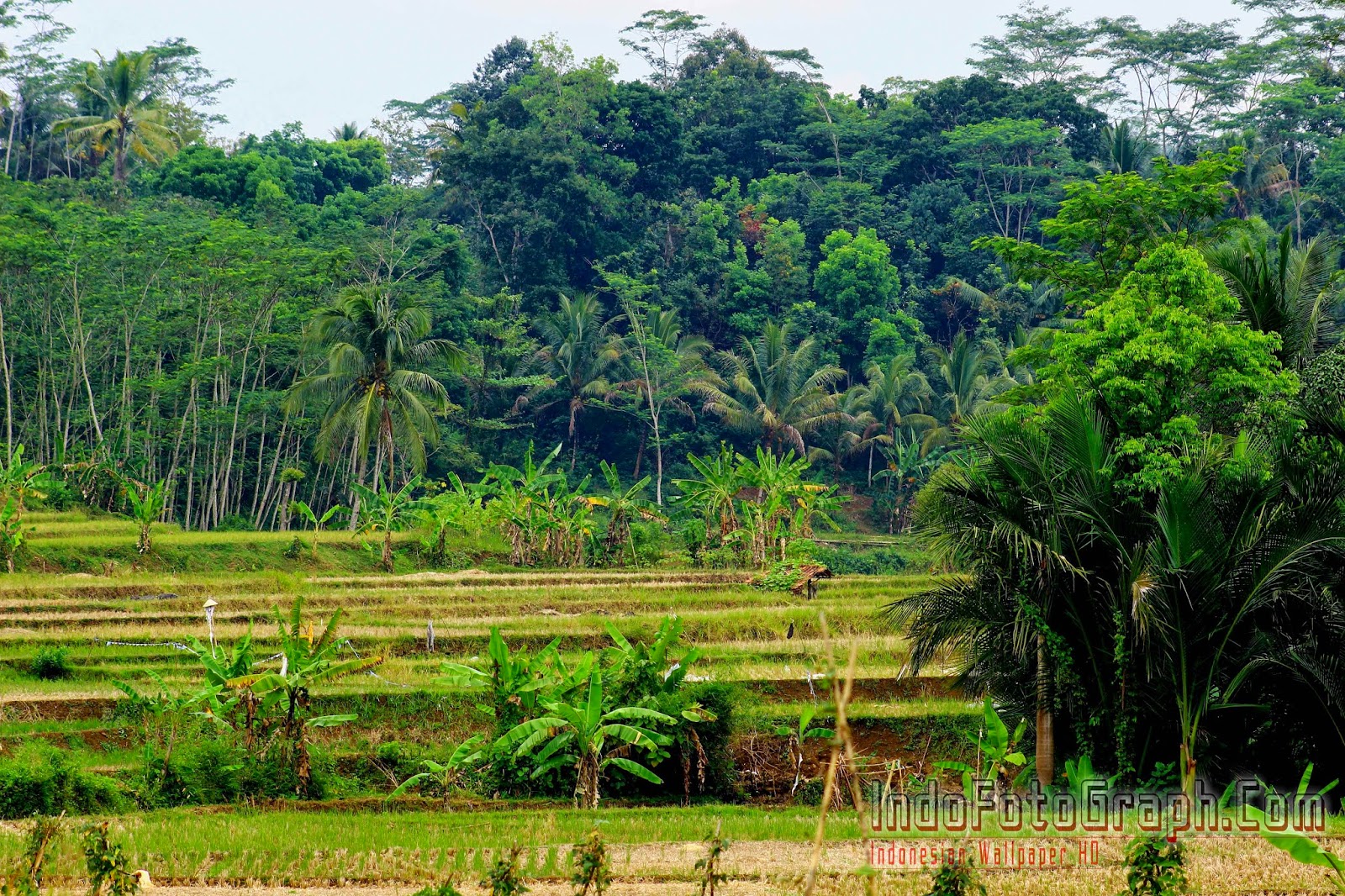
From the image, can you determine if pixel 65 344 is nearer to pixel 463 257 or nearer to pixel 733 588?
pixel 463 257

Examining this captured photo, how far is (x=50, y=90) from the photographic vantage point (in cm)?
5147

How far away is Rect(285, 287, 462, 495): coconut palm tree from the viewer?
2958cm

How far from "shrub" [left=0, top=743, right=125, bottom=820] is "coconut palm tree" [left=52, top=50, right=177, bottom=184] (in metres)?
35.8

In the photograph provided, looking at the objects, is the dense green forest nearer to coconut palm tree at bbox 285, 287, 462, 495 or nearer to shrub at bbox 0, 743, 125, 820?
coconut palm tree at bbox 285, 287, 462, 495

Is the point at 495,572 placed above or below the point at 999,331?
below

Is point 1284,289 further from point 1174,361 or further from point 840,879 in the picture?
point 840,879

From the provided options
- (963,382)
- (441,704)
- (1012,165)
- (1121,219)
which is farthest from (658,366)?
(441,704)

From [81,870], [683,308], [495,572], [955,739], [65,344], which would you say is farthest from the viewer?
[683,308]

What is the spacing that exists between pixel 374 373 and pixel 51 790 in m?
19.5

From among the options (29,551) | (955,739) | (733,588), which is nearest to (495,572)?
(733,588)

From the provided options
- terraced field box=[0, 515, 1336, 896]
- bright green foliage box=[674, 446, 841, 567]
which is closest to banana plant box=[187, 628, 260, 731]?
terraced field box=[0, 515, 1336, 896]

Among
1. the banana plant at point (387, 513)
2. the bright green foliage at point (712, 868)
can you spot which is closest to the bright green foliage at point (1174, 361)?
the bright green foliage at point (712, 868)

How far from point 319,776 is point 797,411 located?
107 feet

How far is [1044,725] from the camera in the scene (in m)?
13.1
